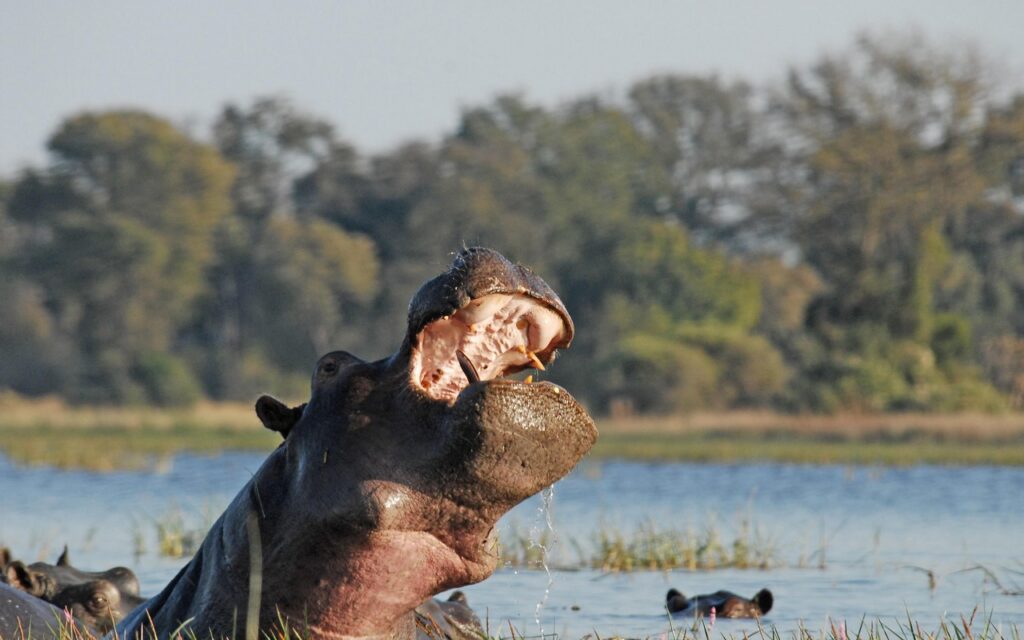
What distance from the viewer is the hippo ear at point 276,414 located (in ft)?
13.2

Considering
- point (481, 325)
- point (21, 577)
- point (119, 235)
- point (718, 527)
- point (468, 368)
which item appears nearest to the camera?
point (468, 368)

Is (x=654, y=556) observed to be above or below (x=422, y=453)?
below

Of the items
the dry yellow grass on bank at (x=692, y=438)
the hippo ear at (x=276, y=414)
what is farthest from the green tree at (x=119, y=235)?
the hippo ear at (x=276, y=414)

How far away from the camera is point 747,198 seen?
5291cm

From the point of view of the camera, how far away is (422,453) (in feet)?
12.0

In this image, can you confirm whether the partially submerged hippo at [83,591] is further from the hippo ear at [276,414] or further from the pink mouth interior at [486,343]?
the pink mouth interior at [486,343]

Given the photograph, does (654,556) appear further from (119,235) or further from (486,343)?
(119,235)

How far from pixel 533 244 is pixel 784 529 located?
3605cm

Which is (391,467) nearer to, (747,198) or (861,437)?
(861,437)

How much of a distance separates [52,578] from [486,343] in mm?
2616

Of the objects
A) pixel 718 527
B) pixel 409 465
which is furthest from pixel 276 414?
pixel 718 527

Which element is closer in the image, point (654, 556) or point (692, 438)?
point (654, 556)

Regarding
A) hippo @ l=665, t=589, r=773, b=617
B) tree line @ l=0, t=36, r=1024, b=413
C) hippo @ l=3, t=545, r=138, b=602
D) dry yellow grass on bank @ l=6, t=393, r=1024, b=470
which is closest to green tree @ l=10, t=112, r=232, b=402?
tree line @ l=0, t=36, r=1024, b=413

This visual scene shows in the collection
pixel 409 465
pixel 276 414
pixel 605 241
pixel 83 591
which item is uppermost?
pixel 605 241
